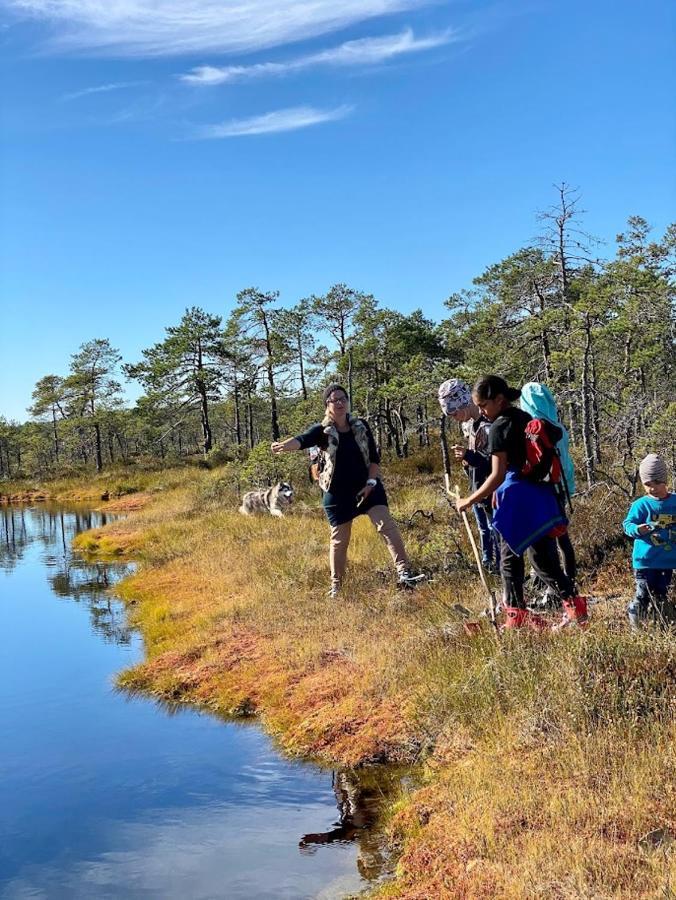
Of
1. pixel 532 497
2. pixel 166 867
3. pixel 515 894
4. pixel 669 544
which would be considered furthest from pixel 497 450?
pixel 166 867

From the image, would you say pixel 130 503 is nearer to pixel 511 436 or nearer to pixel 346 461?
pixel 346 461

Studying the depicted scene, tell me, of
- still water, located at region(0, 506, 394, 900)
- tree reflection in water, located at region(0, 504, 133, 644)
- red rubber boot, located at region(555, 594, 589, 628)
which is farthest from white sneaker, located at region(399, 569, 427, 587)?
tree reflection in water, located at region(0, 504, 133, 644)

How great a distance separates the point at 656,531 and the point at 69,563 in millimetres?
12351

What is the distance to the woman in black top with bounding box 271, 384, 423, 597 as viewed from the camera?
687 cm

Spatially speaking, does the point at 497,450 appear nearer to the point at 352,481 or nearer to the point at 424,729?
the point at 424,729

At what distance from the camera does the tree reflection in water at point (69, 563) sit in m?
9.27

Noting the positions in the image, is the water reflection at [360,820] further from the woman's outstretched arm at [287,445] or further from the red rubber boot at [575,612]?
the woman's outstretched arm at [287,445]

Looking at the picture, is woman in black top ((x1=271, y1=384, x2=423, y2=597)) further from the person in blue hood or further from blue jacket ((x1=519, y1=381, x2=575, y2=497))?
blue jacket ((x1=519, y1=381, x2=575, y2=497))

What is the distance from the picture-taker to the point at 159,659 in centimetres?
677

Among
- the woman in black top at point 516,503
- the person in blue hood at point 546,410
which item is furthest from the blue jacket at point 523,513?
the person in blue hood at point 546,410

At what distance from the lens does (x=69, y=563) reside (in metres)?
14.3

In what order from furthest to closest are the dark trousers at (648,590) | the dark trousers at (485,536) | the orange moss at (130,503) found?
the orange moss at (130,503), the dark trousers at (485,536), the dark trousers at (648,590)

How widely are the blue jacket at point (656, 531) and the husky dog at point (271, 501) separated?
950 cm

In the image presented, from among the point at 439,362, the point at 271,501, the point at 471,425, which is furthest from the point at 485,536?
the point at 439,362
